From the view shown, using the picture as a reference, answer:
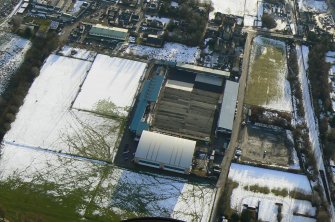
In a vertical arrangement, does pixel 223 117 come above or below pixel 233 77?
below

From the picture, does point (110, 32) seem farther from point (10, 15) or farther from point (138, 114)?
point (138, 114)

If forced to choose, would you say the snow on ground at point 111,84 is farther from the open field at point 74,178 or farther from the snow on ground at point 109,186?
the snow on ground at point 109,186

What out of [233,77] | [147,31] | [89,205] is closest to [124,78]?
[147,31]

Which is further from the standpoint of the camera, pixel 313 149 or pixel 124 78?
pixel 124 78

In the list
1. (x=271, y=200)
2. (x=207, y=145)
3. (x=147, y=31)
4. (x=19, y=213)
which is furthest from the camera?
(x=147, y=31)

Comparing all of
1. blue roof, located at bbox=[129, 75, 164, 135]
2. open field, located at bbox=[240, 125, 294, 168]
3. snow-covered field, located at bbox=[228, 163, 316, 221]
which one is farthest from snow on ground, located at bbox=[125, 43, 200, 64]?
snow-covered field, located at bbox=[228, 163, 316, 221]

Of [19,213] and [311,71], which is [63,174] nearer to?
[19,213]
